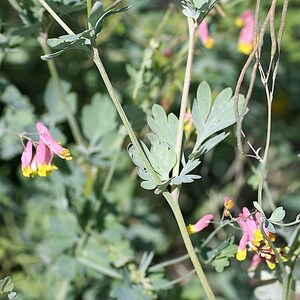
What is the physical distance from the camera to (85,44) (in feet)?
3.25

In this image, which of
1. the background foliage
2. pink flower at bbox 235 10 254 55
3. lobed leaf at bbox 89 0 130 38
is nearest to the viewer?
lobed leaf at bbox 89 0 130 38

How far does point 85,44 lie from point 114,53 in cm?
113

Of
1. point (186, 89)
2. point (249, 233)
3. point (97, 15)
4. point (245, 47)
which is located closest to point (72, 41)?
point (97, 15)

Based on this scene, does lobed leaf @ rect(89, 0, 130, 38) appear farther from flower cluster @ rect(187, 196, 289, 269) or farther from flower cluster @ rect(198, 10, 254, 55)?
flower cluster @ rect(198, 10, 254, 55)

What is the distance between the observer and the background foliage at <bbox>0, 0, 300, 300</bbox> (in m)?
1.47

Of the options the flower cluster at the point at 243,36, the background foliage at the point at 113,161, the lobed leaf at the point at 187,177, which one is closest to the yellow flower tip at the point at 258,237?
the lobed leaf at the point at 187,177

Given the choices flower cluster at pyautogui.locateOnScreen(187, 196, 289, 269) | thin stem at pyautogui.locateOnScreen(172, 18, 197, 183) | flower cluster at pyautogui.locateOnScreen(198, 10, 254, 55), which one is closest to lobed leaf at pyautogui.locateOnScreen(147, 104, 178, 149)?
thin stem at pyautogui.locateOnScreen(172, 18, 197, 183)

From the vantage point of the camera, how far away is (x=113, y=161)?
1.47 meters

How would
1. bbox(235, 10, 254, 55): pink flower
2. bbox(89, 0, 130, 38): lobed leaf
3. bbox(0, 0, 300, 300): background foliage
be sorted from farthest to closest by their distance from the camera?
bbox(235, 10, 254, 55): pink flower, bbox(0, 0, 300, 300): background foliage, bbox(89, 0, 130, 38): lobed leaf

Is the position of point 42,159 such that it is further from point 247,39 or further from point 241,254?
point 247,39

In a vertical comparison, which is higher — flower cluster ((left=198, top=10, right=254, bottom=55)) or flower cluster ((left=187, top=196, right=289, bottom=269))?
flower cluster ((left=198, top=10, right=254, bottom=55))

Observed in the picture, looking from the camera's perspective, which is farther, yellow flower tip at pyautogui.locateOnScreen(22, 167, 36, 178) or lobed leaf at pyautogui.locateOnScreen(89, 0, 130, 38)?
yellow flower tip at pyautogui.locateOnScreen(22, 167, 36, 178)

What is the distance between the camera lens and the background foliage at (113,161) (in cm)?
147

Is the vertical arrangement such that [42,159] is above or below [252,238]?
above
